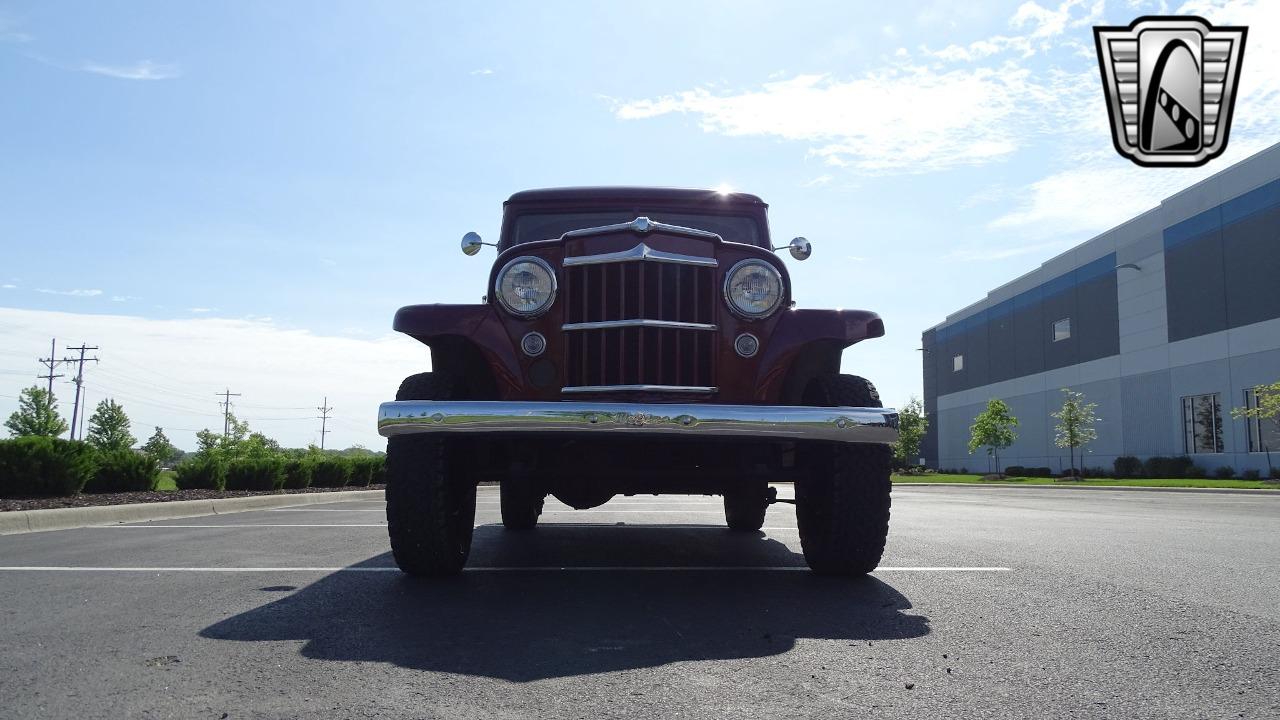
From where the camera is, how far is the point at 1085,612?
390 centimetres

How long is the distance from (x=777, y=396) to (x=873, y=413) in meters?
0.68

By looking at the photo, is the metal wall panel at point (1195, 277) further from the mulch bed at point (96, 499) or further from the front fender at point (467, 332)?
the front fender at point (467, 332)

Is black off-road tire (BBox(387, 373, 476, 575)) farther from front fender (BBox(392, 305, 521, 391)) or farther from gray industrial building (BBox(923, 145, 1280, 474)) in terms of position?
gray industrial building (BBox(923, 145, 1280, 474))

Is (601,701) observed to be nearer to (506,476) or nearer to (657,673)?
(657,673)

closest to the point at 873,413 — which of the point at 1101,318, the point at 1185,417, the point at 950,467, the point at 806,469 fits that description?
the point at 806,469

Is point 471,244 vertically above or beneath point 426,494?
above

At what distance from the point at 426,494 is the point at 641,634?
1.44 meters

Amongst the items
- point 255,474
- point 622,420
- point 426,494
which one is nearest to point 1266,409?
point 255,474

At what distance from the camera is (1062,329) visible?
4412 centimetres

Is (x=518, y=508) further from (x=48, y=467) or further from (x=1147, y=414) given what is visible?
(x=1147, y=414)

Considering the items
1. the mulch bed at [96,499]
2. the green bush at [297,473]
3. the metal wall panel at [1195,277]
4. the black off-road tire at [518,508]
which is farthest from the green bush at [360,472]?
the metal wall panel at [1195,277]

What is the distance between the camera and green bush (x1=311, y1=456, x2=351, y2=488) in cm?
2156

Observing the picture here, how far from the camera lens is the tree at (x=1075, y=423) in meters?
38.3

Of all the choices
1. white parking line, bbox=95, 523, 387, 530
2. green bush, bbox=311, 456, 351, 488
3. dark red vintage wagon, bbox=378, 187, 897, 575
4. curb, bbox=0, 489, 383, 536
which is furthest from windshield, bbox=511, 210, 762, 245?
green bush, bbox=311, 456, 351, 488
